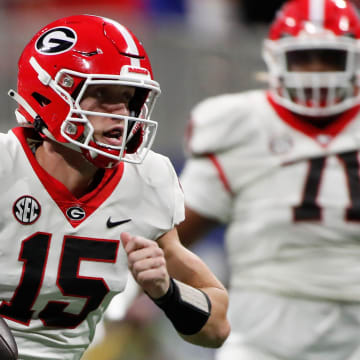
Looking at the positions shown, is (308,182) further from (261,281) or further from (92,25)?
(92,25)

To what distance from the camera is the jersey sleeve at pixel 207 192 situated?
4.73 meters

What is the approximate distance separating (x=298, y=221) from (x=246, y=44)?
3.97 m

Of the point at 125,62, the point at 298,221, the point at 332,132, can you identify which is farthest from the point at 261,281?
the point at 125,62

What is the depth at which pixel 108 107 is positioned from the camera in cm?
329

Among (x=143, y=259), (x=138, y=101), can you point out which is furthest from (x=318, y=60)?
(x=143, y=259)

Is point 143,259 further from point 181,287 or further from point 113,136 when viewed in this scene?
point 113,136

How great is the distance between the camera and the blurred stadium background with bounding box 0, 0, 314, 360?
7289 mm

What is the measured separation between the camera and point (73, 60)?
330 centimetres

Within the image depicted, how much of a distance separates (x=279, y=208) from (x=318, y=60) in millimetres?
670

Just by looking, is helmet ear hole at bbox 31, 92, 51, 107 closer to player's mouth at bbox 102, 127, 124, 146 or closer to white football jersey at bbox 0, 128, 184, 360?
white football jersey at bbox 0, 128, 184, 360

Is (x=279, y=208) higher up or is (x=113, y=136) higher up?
(x=113, y=136)

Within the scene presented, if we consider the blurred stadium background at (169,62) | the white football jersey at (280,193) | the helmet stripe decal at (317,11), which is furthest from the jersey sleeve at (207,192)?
the blurred stadium background at (169,62)

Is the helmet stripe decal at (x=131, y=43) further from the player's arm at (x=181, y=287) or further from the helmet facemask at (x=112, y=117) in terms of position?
the player's arm at (x=181, y=287)

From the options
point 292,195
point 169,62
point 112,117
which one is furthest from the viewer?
point 169,62
